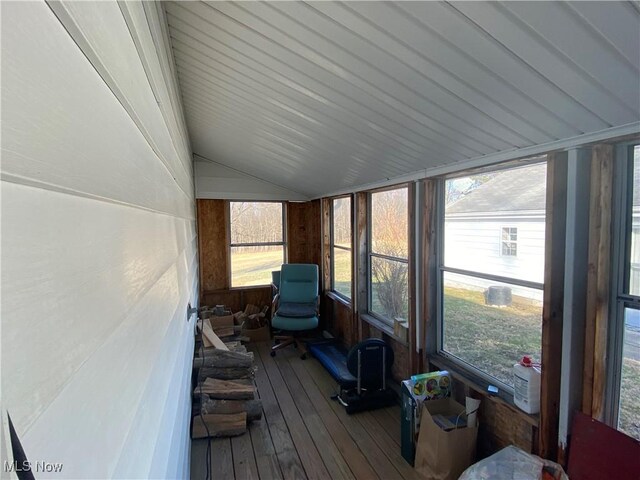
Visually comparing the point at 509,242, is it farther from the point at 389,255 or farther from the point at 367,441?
the point at 367,441

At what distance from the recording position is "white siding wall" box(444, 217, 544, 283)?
1.87m

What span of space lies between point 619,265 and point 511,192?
703mm

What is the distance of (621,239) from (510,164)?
2.23 feet

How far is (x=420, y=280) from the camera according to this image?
275cm

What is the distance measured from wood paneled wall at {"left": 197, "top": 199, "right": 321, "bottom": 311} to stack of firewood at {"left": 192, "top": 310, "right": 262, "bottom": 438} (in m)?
1.70

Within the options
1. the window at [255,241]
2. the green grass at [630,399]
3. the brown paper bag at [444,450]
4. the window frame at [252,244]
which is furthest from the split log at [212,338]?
the green grass at [630,399]

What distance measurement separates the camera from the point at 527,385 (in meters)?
1.85

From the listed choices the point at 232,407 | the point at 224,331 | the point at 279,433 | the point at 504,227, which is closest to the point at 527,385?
the point at 504,227

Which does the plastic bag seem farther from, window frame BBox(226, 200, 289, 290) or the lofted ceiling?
window frame BBox(226, 200, 289, 290)

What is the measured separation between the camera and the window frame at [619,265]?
147cm

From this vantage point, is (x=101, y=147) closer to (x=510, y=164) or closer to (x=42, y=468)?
(x=42, y=468)

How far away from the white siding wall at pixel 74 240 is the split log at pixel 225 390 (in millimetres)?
2209

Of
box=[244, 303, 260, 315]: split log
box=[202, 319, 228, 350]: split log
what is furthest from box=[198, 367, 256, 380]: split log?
box=[244, 303, 260, 315]: split log

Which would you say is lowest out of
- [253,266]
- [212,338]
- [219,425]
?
[219,425]
